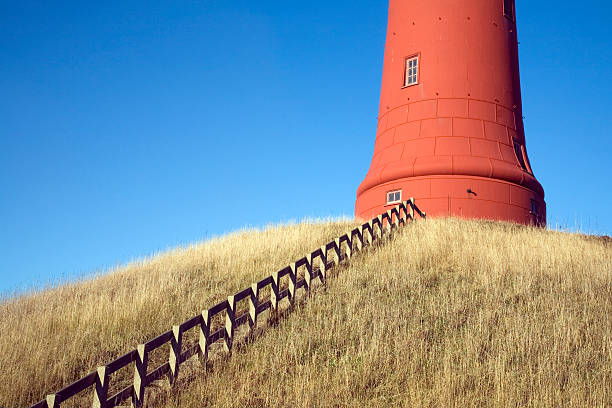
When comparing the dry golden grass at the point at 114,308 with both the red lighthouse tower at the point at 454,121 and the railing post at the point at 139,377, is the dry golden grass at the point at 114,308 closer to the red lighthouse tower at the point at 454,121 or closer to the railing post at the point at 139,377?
the railing post at the point at 139,377

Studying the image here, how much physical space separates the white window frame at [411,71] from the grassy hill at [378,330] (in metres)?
7.39

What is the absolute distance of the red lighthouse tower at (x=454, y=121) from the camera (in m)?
17.5

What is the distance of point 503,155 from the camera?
18234 millimetres

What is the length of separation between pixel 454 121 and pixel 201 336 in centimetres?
1284

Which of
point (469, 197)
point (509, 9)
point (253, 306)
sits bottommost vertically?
point (253, 306)

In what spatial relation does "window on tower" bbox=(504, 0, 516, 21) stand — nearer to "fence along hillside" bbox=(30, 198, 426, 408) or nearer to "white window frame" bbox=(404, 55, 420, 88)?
"white window frame" bbox=(404, 55, 420, 88)

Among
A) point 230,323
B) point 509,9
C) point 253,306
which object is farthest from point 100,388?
point 509,9

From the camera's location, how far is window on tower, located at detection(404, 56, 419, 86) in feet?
63.5

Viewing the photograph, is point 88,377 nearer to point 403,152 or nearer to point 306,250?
point 306,250

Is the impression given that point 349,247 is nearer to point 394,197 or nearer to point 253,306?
point 253,306

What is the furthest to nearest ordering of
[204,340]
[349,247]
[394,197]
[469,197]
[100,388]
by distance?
[394,197]
[469,197]
[349,247]
[204,340]
[100,388]

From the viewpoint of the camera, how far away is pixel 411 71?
64.2 ft

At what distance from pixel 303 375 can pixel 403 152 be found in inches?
491

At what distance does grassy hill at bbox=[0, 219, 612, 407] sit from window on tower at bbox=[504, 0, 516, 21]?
9412 millimetres
